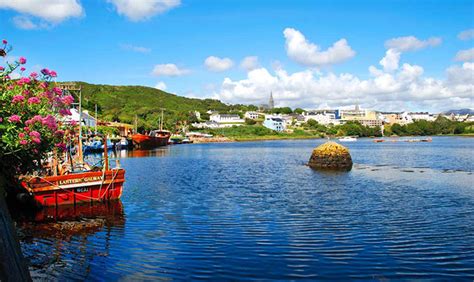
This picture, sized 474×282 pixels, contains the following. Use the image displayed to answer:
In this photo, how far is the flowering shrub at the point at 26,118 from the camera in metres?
12.1

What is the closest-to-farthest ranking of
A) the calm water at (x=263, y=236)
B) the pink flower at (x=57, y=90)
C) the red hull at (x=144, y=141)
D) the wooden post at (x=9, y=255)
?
the wooden post at (x=9, y=255), the calm water at (x=263, y=236), the pink flower at (x=57, y=90), the red hull at (x=144, y=141)

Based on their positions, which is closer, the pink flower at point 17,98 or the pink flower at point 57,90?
the pink flower at point 17,98

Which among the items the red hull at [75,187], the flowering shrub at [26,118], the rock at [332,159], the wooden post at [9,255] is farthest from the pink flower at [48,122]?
the rock at [332,159]

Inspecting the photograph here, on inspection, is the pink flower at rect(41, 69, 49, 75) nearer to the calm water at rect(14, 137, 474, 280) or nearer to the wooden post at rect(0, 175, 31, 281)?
the calm water at rect(14, 137, 474, 280)

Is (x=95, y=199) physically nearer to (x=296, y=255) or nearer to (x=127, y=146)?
A: (x=296, y=255)

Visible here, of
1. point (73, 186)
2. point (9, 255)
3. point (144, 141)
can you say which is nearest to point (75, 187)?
point (73, 186)

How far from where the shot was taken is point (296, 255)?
480 inches

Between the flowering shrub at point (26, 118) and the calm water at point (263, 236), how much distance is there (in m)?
2.99

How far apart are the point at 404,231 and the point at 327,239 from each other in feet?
10.6

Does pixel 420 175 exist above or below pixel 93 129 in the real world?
below

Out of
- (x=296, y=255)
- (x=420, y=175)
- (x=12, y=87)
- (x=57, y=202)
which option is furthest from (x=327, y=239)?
(x=420, y=175)

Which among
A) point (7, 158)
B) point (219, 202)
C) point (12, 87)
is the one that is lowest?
point (219, 202)

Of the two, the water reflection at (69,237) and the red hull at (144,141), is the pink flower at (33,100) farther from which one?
the red hull at (144,141)

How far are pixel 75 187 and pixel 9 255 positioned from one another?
16051mm
